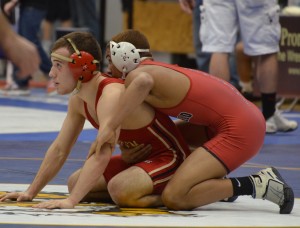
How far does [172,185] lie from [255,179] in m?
0.44

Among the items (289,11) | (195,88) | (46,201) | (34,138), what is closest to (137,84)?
(195,88)

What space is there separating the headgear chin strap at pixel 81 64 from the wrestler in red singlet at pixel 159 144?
0.26ft

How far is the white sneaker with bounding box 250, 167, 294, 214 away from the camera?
208 inches

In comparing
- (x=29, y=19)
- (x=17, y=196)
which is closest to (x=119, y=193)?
(x=17, y=196)

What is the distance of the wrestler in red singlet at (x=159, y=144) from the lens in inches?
211

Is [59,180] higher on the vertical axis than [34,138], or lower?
higher

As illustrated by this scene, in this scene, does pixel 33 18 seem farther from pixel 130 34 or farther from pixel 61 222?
pixel 61 222

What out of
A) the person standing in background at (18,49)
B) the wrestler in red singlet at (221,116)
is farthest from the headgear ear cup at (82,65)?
the person standing in background at (18,49)

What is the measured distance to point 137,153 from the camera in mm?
5488

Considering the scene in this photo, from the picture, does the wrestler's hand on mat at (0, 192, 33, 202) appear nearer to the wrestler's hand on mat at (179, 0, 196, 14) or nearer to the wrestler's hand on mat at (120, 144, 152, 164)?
the wrestler's hand on mat at (120, 144, 152, 164)

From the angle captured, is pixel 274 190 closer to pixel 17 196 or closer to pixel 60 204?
pixel 60 204

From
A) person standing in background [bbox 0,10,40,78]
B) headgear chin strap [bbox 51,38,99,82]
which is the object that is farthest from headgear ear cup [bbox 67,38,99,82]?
person standing in background [bbox 0,10,40,78]

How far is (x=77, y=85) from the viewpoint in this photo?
5344 millimetres

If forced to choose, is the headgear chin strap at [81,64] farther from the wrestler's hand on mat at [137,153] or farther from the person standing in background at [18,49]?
the person standing in background at [18,49]
